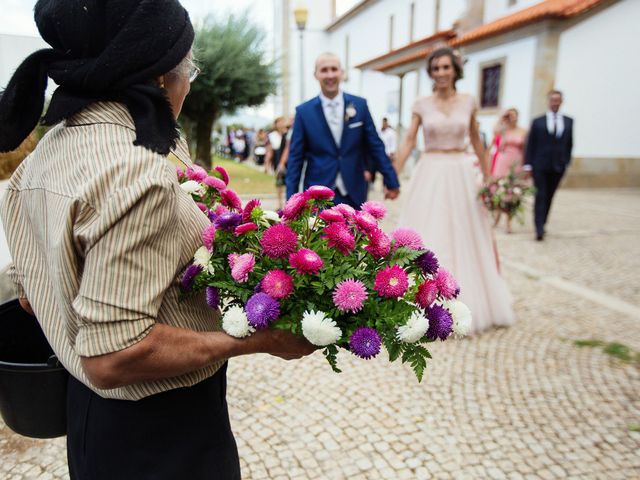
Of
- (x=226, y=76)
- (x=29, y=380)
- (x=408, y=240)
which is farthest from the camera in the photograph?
(x=226, y=76)

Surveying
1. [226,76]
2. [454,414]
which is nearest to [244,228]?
[454,414]

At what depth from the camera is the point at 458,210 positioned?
4.52 m

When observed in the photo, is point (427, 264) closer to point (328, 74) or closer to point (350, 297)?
point (350, 297)

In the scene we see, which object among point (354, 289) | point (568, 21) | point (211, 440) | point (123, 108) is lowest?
point (211, 440)

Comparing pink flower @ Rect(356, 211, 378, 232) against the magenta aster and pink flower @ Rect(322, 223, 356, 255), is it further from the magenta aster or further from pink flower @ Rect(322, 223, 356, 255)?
the magenta aster

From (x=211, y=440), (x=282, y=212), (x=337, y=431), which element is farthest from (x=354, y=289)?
(x=337, y=431)

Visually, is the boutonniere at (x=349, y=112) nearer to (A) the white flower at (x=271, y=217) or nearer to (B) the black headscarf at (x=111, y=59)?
(A) the white flower at (x=271, y=217)

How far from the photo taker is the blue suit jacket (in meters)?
4.51

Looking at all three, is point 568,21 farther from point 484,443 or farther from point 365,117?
point 484,443

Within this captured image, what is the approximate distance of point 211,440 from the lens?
131cm

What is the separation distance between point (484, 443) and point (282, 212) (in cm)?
213

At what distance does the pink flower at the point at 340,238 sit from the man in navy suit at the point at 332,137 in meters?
3.28

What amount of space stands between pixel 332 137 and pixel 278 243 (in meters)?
3.48

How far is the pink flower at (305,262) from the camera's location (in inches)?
44.3
